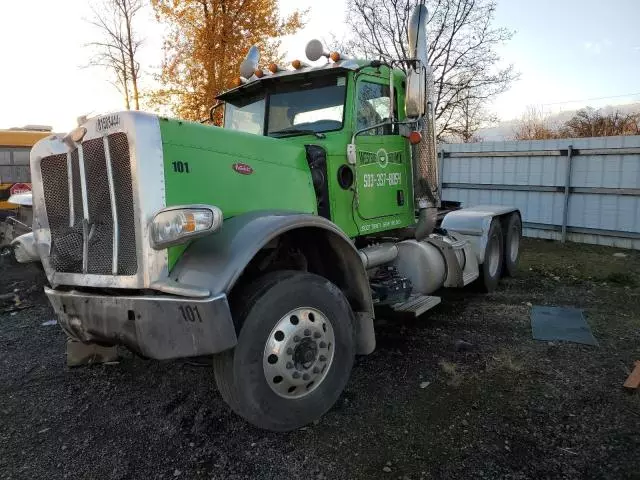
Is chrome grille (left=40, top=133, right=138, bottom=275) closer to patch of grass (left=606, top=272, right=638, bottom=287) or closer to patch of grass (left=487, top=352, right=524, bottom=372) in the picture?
patch of grass (left=487, top=352, right=524, bottom=372)

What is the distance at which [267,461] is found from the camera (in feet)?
8.95

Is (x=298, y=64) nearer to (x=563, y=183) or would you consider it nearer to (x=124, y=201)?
(x=124, y=201)

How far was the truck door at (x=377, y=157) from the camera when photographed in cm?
417

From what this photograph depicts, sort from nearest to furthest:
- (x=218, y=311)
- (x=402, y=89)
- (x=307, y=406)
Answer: (x=218, y=311), (x=307, y=406), (x=402, y=89)

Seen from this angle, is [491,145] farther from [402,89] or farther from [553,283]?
[402,89]

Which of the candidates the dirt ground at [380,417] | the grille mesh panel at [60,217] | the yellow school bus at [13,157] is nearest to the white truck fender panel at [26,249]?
the grille mesh panel at [60,217]

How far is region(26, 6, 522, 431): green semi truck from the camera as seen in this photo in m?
2.52

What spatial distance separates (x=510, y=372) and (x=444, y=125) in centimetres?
1770

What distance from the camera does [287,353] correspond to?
2785 mm

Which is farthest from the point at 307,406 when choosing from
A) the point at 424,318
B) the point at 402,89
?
the point at 402,89

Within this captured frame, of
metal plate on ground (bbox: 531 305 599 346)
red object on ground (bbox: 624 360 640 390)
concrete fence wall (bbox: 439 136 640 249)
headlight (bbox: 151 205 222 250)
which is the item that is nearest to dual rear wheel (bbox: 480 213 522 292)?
metal plate on ground (bbox: 531 305 599 346)

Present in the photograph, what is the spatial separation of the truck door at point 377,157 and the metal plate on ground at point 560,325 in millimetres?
1881

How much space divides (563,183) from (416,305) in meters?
7.07

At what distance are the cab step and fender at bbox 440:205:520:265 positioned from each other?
1.71 m
